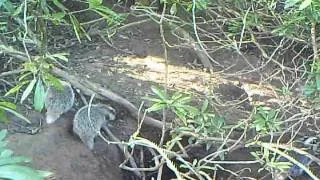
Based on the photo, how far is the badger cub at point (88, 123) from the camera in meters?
3.26

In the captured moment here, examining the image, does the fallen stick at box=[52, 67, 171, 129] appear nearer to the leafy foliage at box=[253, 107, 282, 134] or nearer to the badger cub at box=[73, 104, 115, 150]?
the badger cub at box=[73, 104, 115, 150]

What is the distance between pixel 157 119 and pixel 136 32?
4.15 ft

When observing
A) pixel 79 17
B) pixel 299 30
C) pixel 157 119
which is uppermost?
pixel 299 30

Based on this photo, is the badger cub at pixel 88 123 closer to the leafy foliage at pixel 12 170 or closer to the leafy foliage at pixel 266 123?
the leafy foliage at pixel 266 123

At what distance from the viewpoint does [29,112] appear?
3391 mm

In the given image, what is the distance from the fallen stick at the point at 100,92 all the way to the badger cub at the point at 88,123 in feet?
0.29

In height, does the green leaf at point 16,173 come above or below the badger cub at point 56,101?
above

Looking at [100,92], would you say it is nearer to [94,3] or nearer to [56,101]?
[56,101]

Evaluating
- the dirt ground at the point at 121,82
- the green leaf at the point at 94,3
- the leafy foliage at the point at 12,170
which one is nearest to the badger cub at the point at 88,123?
the dirt ground at the point at 121,82

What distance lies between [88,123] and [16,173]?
1.81 m

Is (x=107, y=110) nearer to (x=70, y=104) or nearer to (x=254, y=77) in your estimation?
(x=70, y=104)

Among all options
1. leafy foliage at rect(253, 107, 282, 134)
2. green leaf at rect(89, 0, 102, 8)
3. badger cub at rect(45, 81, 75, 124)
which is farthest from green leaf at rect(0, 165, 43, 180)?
badger cub at rect(45, 81, 75, 124)

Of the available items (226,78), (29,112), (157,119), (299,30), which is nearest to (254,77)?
(226,78)

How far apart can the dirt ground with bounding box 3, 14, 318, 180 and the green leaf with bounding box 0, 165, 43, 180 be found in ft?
4.99
